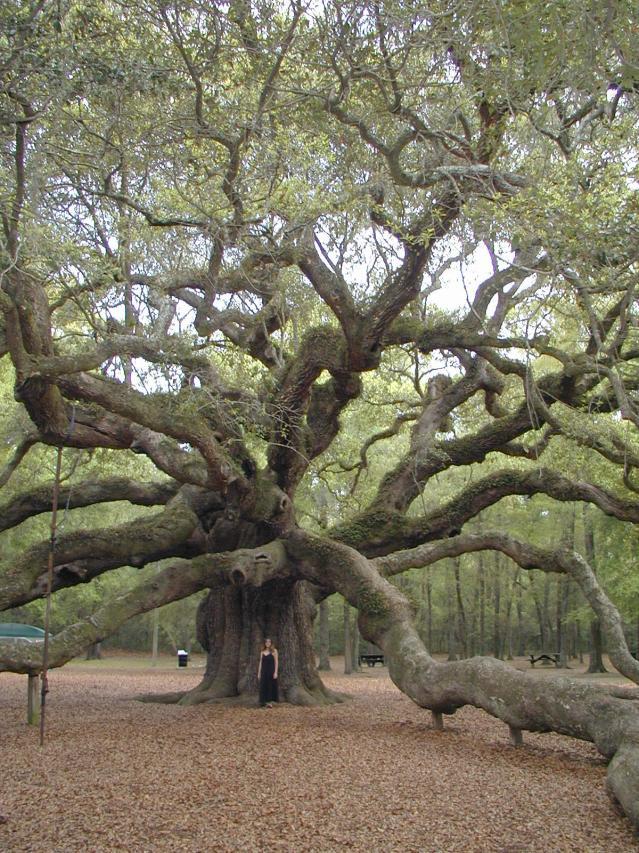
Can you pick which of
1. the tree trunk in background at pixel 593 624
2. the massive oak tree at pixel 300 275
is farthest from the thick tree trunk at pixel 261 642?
Answer: the tree trunk in background at pixel 593 624

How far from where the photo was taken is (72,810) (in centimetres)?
519

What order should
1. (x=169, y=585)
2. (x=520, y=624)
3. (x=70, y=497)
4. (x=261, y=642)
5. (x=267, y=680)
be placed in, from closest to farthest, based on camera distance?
(x=169, y=585) → (x=267, y=680) → (x=70, y=497) → (x=261, y=642) → (x=520, y=624)

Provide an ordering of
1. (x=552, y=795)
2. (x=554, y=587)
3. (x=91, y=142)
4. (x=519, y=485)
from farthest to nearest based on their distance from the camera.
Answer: (x=554, y=587) → (x=519, y=485) → (x=91, y=142) → (x=552, y=795)

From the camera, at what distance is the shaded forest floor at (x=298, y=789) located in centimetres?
460

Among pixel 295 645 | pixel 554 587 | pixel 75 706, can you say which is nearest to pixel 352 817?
pixel 295 645

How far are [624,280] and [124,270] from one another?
6340 millimetres

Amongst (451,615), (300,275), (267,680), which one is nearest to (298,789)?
(267,680)

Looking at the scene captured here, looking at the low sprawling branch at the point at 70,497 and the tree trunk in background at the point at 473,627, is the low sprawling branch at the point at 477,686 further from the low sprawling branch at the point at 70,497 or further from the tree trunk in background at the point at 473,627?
the tree trunk in background at the point at 473,627

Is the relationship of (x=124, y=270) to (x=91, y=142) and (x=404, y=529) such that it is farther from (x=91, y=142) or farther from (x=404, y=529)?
(x=404, y=529)

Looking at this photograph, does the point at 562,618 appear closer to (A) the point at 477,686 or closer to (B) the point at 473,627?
(B) the point at 473,627

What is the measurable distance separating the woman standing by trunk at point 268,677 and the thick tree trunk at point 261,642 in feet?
1.57

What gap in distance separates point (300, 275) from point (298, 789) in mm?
8569

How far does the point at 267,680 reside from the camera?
36.9 ft

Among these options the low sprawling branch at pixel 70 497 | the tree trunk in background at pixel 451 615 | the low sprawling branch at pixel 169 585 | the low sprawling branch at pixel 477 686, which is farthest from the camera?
the tree trunk in background at pixel 451 615
